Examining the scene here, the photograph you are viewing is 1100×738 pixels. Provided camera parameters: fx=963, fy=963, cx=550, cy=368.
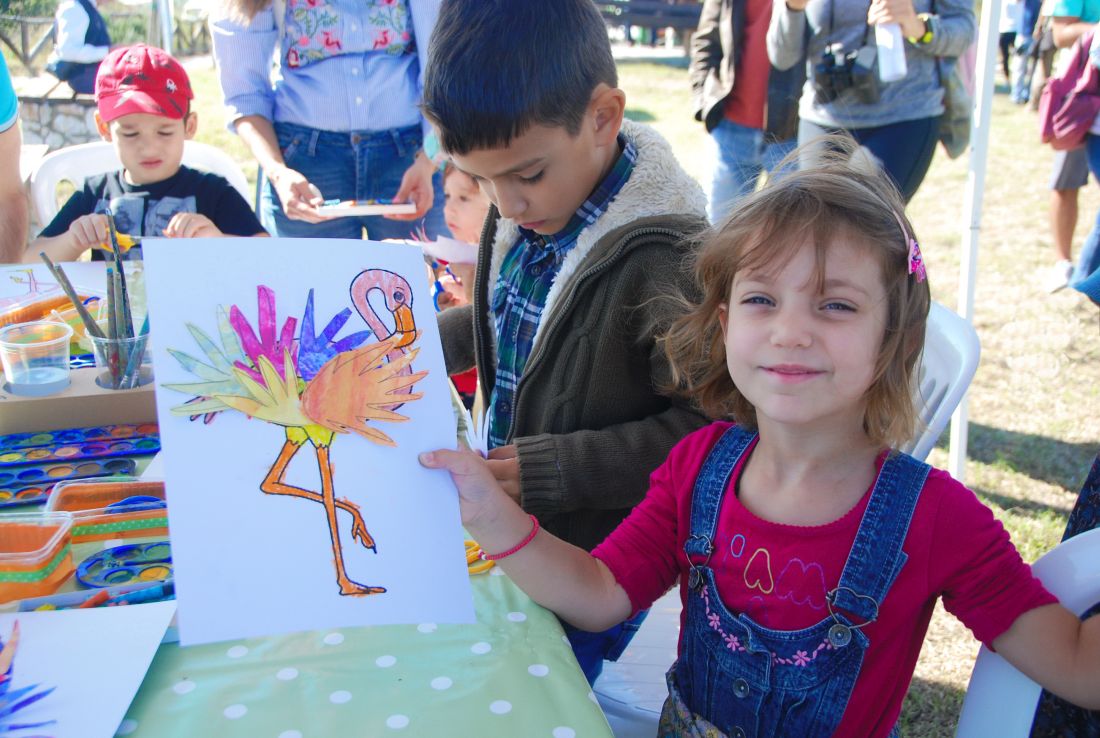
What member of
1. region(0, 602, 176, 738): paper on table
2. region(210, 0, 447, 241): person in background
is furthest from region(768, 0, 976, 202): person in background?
region(0, 602, 176, 738): paper on table

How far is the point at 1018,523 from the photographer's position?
2.71 meters

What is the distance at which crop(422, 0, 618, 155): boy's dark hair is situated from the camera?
116 cm

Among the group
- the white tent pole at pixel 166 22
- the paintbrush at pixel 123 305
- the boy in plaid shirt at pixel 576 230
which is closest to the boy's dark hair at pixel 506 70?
the boy in plaid shirt at pixel 576 230

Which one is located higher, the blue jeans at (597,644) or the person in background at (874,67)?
the person in background at (874,67)

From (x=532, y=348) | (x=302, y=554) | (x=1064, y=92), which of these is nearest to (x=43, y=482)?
(x=302, y=554)

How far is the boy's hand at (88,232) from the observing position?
83.4 inches

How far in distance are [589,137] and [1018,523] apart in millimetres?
2072

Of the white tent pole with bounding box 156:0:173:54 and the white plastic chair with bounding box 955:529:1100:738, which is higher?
the white tent pole with bounding box 156:0:173:54

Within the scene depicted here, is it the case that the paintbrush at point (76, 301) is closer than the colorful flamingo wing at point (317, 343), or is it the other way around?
the colorful flamingo wing at point (317, 343)

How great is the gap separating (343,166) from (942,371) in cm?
170

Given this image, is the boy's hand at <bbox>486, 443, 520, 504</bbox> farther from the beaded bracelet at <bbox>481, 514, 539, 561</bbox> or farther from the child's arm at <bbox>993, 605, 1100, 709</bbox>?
the child's arm at <bbox>993, 605, 1100, 709</bbox>

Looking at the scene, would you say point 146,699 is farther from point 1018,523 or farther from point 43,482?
point 1018,523

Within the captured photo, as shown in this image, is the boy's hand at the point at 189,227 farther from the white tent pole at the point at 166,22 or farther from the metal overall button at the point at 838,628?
the white tent pole at the point at 166,22

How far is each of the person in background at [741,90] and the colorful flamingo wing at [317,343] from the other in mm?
2556
